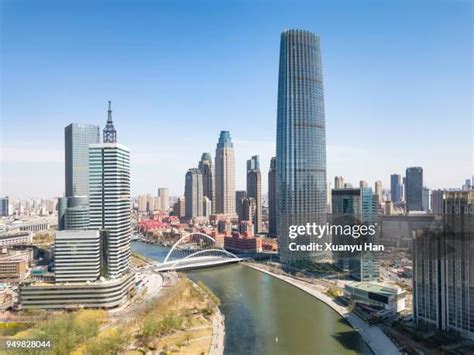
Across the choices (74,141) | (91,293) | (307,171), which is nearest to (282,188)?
(307,171)

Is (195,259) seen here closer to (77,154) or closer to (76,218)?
(76,218)

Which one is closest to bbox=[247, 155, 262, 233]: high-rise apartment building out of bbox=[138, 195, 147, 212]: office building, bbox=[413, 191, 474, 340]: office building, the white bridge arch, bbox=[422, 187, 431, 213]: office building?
the white bridge arch

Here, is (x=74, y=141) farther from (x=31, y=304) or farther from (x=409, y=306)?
(x=409, y=306)

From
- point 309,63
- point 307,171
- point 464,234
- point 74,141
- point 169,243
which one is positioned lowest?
point 169,243

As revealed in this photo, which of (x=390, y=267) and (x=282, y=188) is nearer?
(x=390, y=267)

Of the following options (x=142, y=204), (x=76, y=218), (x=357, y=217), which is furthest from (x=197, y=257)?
(x=142, y=204)

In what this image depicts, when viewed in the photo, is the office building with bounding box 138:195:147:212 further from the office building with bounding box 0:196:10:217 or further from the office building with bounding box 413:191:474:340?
the office building with bounding box 413:191:474:340
